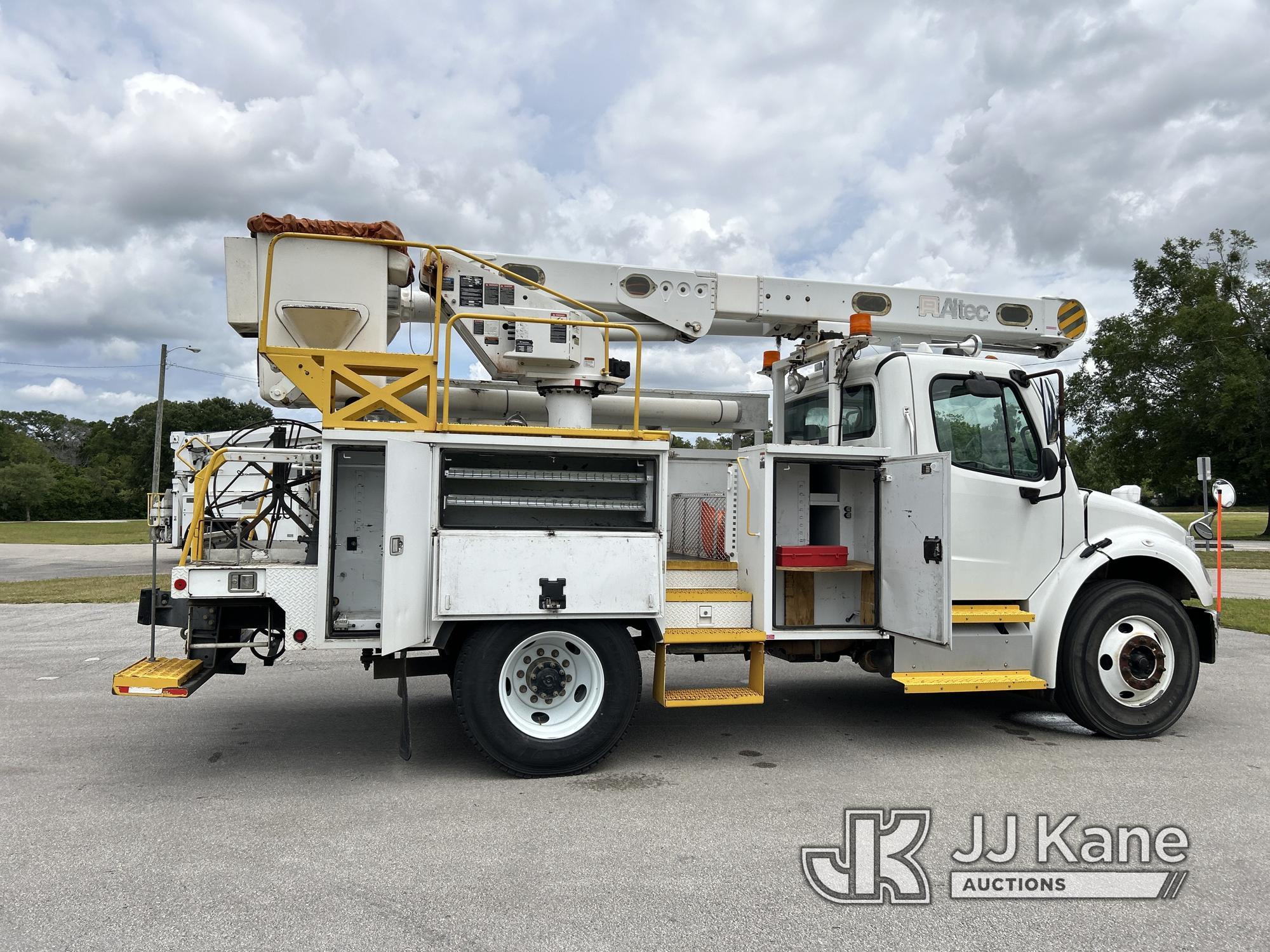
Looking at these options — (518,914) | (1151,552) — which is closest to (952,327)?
(1151,552)

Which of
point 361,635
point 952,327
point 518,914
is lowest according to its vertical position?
point 518,914

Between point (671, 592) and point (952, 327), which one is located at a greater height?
point (952, 327)

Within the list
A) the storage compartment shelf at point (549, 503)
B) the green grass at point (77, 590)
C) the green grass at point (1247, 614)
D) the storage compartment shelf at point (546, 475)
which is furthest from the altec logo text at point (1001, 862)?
the green grass at point (77, 590)

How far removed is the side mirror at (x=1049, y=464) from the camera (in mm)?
6094

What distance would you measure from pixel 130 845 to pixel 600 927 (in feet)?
7.90

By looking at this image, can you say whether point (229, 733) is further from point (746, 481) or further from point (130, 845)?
point (746, 481)

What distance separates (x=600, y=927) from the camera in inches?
134

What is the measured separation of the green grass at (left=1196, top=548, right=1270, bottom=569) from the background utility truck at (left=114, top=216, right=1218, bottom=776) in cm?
1735

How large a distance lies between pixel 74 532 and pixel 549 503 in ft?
146

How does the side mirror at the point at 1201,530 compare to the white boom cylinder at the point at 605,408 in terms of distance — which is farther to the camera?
the side mirror at the point at 1201,530

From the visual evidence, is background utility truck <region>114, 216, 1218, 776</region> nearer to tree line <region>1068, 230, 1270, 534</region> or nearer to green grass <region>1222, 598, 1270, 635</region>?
green grass <region>1222, 598, 1270, 635</region>

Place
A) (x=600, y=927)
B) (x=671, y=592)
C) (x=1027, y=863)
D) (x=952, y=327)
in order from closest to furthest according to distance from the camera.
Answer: (x=600, y=927), (x=1027, y=863), (x=671, y=592), (x=952, y=327)

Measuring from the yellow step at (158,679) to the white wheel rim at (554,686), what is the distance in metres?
1.81

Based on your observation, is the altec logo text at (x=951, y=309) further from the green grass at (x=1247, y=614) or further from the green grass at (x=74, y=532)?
the green grass at (x=74, y=532)
